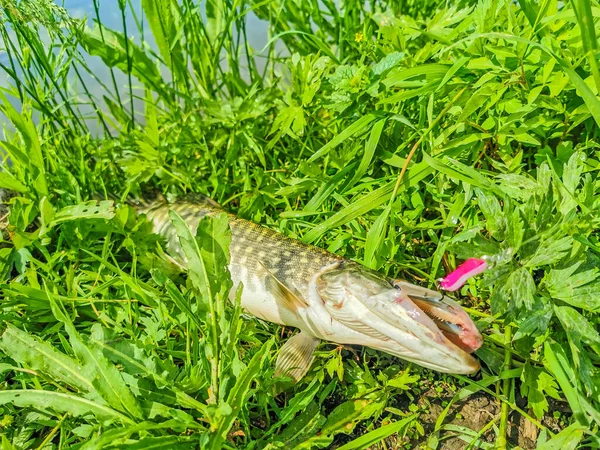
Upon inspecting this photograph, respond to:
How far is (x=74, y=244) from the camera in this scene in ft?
9.53

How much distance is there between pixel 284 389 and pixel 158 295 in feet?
2.60

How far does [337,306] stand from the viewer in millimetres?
2504

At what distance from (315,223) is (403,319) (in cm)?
94

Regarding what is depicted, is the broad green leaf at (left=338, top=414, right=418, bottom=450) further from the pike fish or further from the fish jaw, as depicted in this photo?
the fish jaw

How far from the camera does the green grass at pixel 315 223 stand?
2016mm

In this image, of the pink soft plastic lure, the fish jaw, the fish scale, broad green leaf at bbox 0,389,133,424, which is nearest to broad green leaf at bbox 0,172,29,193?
the fish scale

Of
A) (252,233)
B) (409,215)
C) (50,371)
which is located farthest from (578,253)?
(50,371)

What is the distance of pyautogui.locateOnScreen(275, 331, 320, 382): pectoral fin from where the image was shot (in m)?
2.36

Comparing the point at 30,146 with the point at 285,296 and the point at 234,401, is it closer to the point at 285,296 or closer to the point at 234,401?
the point at 285,296

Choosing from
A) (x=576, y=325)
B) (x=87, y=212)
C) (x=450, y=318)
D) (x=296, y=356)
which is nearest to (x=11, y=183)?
(x=87, y=212)

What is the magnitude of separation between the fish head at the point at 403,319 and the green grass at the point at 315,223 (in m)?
0.17

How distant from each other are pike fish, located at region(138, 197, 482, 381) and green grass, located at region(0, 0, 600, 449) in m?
0.12

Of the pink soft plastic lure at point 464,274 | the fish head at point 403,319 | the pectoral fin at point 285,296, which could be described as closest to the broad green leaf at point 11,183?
the pectoral fin at point 285,296

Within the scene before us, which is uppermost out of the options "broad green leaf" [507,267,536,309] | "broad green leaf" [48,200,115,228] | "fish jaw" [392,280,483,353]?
"broad green leaf" [48,200,115,228]
